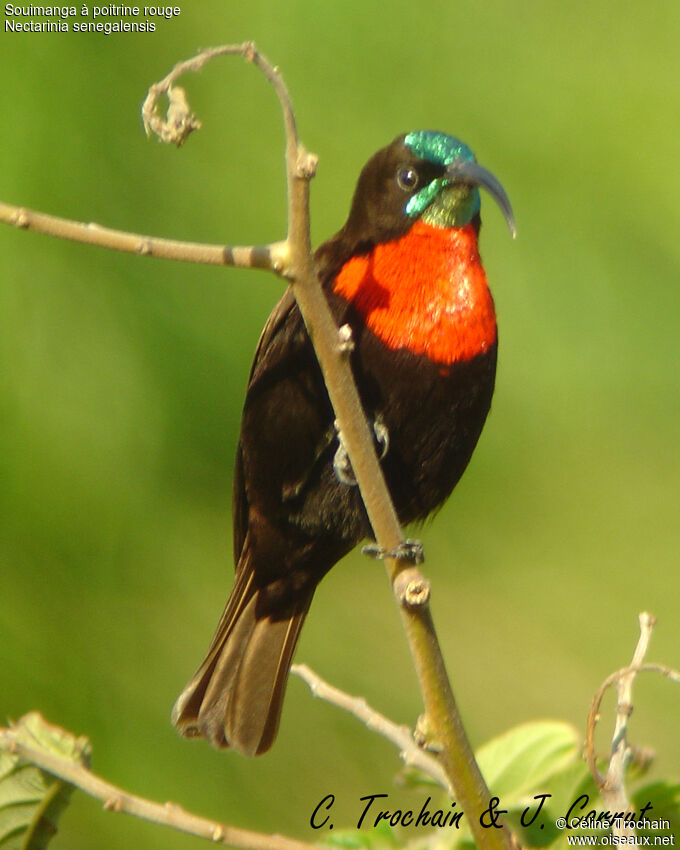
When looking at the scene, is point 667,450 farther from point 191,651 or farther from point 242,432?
point 191,651

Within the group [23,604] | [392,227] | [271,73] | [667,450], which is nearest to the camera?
[271,73]

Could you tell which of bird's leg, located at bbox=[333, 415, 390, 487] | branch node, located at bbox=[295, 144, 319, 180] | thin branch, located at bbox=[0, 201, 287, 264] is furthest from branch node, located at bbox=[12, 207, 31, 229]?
bird's leg, located at bbox=[333, 415, 390, 487]

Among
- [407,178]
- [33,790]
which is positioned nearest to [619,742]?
[33,790]

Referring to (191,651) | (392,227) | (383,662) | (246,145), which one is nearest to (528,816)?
(383,662)

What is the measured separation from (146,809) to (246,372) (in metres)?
1.21

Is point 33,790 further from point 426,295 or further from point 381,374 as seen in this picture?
point 426,295

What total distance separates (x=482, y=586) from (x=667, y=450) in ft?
1.59

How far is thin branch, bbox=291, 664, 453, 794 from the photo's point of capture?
1576mm

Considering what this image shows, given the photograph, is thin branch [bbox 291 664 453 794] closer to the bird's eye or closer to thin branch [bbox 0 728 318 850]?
thin branch [bbox 0 728 318 850]

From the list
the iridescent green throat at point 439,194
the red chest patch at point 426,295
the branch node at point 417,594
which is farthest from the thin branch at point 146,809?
the iridescent green throat at point 439,194

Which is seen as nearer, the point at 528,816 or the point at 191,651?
the point at 528,816

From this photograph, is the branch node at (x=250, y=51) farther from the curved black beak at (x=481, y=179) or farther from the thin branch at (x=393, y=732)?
the curved black beak at (x=481, y=179)

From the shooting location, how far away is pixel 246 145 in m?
2.46

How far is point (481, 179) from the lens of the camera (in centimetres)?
228
